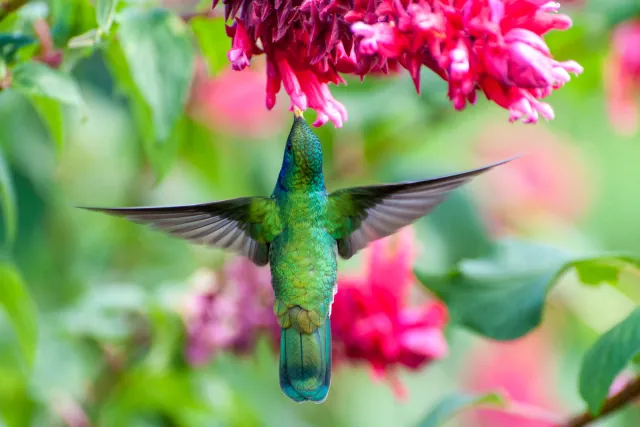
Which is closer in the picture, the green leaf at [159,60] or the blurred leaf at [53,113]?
the green leaf at [159,60]

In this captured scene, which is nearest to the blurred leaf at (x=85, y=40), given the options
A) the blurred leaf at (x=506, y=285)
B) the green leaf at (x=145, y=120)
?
the green leaf at (x=145, y=120)

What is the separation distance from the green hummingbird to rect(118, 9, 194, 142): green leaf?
0.17 meters

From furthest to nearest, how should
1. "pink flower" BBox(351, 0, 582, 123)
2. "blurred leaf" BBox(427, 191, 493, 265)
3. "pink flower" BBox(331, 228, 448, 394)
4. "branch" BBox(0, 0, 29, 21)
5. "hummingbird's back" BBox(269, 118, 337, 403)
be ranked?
1. "blurred leaf" BBox(427, 191, 493, 265)
2. "pink flower" BBox(331, 228, 448, 394)
3. "hummingbird's back" BBox(269, 118, 337, 403)
4. "branch" BBox(0, 0, 29, 21)
5. "pink flower" BBox(351, 0, 582, 123)

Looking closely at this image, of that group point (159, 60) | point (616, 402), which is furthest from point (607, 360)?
point (159, 60)

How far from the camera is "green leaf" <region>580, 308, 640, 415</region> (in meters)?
1.36

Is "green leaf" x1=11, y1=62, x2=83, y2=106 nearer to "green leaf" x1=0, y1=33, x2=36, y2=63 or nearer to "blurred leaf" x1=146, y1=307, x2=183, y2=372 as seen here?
"green leaf" x1=0, y1=33, x2=36, y2=63

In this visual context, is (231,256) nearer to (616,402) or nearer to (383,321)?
(383,321)

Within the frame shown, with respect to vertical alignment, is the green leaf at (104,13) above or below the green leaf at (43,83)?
above

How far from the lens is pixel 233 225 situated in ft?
4.88

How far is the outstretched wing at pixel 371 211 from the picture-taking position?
140cm

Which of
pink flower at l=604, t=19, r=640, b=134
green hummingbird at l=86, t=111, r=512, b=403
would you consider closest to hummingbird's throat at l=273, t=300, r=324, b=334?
green hummingbird at l=86, t=111, r=512, b=403

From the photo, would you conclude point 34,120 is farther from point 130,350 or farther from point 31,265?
point 130,350

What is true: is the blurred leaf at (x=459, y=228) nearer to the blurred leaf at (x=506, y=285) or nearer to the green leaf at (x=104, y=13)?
the blurred leaf at (x=506, y=285)

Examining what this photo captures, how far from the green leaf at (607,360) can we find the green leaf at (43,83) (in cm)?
83
